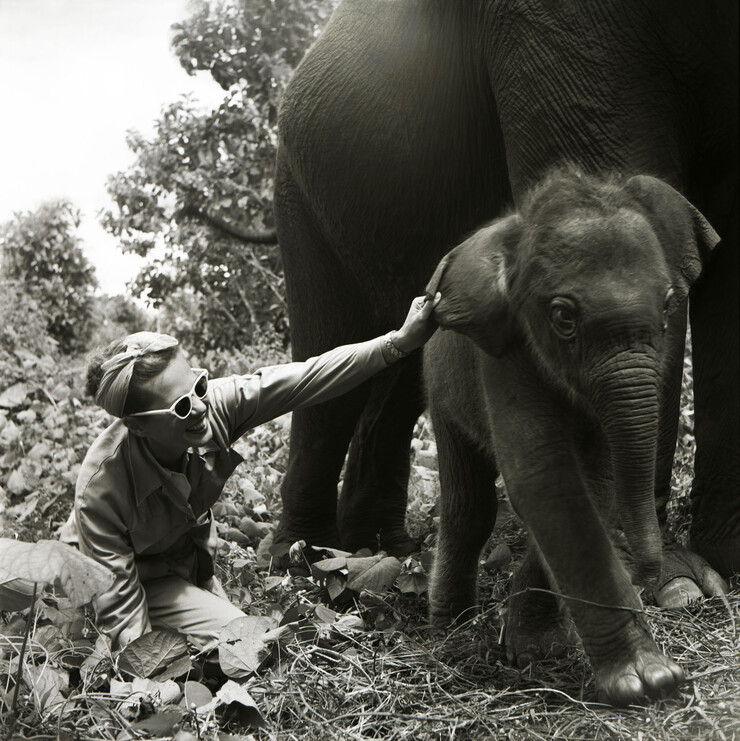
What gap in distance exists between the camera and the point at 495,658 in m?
3.09

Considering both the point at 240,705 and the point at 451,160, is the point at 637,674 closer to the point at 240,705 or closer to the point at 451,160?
the point at 240,705

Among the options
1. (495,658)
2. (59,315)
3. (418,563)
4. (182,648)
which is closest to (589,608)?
(495,658)

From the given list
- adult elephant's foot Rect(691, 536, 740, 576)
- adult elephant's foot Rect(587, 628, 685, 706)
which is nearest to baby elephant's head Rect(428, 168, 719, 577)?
adult elephant's foot Rect(587, 628, 685, 706)

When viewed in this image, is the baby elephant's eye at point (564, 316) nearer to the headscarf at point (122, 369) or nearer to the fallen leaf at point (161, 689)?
the headscarf at point (122, 369)

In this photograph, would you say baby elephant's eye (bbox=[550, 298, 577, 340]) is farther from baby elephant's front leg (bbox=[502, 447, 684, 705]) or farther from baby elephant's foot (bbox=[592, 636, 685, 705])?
baby elephant's foot (bbox=[592, 636, 685, 705])

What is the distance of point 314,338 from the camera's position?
4520 millimetres

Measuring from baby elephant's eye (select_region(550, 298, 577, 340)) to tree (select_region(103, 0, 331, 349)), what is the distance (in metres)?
7.10

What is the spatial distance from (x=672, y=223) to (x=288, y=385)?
1260 mm

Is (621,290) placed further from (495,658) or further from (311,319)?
(311,319)

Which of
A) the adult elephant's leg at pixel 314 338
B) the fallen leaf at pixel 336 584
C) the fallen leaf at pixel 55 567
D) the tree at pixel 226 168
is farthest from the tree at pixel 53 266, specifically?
the fallen leaf at pixel 55 567

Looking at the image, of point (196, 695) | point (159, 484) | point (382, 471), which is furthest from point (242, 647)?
point (382, 471)

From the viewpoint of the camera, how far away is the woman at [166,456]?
2994 millimetres

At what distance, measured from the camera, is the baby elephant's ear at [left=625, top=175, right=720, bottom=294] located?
8.54 ft

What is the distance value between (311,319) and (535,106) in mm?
1688
